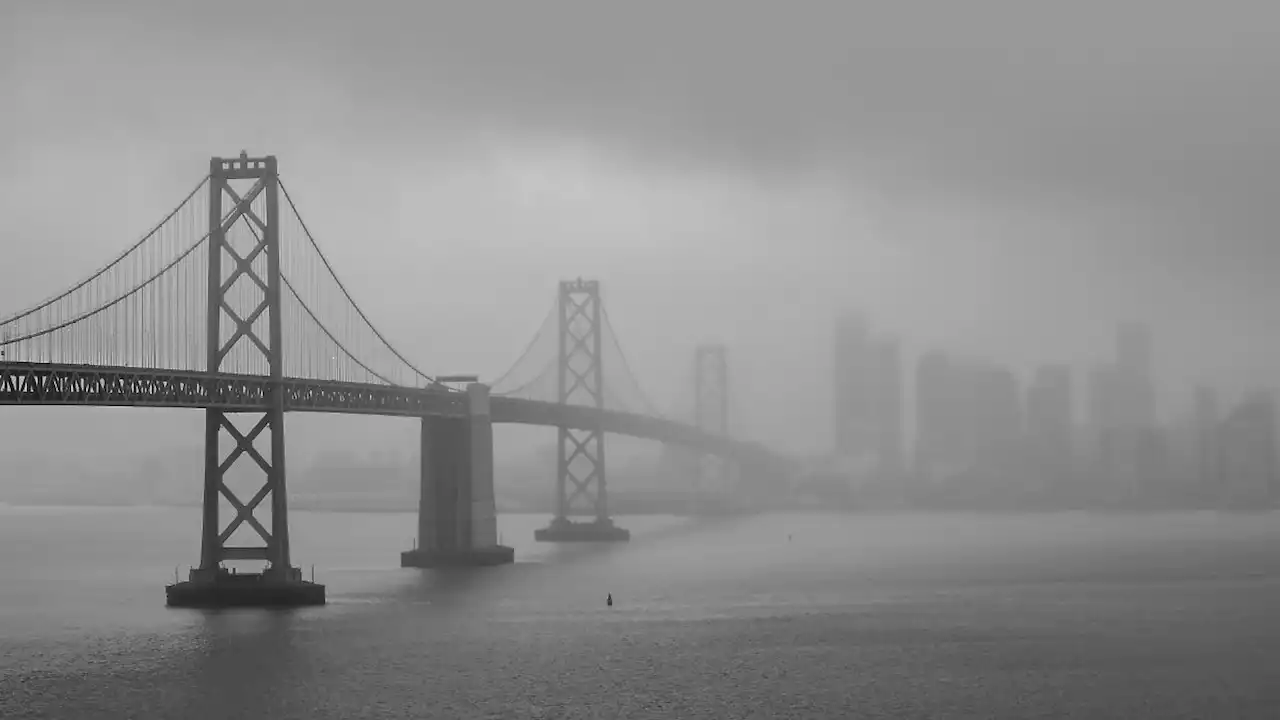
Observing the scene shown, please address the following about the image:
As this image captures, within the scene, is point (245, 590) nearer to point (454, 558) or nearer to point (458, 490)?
point (458, 490)

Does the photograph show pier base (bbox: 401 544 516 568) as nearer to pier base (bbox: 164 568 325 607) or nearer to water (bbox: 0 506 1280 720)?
water (bbox: 0 506 1280 720)

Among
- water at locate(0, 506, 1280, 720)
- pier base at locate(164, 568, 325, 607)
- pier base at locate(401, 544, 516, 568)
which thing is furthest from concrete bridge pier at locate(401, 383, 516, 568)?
pier base at locate(164, 568, 325, 607)

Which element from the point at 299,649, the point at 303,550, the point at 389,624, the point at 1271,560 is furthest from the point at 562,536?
the point at 299,649

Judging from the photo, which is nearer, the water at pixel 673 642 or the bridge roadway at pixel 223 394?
the water at pixel 673 642

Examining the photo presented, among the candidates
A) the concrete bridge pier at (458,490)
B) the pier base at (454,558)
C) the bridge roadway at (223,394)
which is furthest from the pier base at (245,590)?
the pier base at (454,558)

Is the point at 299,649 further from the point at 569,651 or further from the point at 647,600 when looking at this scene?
the point at 647,600

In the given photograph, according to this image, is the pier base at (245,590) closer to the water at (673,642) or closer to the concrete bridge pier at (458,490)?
the water at (673,642)
